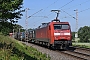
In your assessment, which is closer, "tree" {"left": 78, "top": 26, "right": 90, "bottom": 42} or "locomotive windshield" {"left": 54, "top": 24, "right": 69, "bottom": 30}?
"locomotive windshield" {"left": 54, "top": 24, "right": 69, "bottom": 30}

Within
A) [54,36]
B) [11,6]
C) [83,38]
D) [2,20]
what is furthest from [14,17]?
[83,38]

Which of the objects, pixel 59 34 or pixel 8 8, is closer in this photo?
pixel 8 8

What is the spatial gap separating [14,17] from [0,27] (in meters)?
0.94

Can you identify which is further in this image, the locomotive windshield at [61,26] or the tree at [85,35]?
the tree at [85,35]

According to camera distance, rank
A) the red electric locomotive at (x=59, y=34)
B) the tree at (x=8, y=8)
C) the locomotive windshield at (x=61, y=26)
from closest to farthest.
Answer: the tree at (x=8, y=8)
the red electric locomotive at (x=59, y=34)
the locomotive windshield at (x=61, y=26)

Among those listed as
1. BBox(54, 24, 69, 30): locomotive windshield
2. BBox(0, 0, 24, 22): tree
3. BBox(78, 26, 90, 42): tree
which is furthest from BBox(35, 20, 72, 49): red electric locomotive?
BBox(78, 26, 90, 42): tree

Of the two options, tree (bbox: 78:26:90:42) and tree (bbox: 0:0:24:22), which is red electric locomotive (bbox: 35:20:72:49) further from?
tree (bbox: 78:26:90:42)

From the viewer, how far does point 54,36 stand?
29.4m

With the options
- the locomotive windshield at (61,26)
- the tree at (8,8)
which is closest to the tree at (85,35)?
the locomotive windshield at (61,26)

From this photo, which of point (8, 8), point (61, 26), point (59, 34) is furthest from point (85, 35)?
point (8, 8)

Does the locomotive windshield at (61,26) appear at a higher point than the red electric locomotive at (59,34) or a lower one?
higher

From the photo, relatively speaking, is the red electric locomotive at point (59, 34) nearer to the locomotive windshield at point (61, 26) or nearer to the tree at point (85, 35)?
the locomotive windshield at point (61, 26)

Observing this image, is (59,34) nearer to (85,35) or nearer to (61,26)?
(61,26)

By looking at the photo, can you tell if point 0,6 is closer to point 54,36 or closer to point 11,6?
point 11,6
